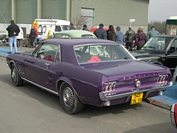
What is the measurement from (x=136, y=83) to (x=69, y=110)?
1.41 meters

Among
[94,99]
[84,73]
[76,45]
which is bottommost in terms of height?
[94,99]

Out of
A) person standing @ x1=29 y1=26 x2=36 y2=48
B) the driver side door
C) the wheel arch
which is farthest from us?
person standing @ x1=29 y1=26 x2=36 y2=48

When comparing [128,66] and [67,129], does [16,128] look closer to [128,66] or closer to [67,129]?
[67,129]

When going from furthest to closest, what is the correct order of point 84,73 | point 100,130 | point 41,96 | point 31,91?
point 31,91
point 41,96
point 84,73
point 100,130

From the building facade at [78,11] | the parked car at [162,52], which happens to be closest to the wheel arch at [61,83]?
the parked car at [162,52]

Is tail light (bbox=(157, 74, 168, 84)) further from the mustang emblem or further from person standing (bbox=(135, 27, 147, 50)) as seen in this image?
person standing (bbox=(135, 27, 147, 50))

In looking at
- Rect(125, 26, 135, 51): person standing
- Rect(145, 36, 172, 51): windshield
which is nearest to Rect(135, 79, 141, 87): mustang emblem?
Rect(145, 36, 172, 51): windshield

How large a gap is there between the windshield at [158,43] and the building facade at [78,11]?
992 inches

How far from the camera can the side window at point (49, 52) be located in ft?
18.3

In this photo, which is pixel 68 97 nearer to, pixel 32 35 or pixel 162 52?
pixel 162 52

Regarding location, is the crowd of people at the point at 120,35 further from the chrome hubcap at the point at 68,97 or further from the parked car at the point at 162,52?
the chrome hubcap at the point at 68,97

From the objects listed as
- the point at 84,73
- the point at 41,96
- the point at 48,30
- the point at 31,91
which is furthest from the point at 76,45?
the point at 48,30

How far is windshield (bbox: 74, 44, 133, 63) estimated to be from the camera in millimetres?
5258

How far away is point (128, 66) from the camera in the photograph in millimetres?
4980
